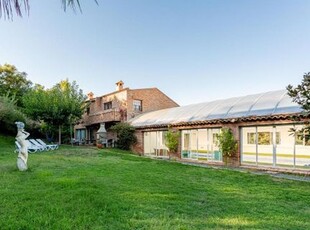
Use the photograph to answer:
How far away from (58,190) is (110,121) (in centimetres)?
2396

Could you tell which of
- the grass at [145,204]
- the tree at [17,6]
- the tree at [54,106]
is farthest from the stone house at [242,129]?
the tree at [17,6]

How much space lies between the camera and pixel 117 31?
60.8 feet

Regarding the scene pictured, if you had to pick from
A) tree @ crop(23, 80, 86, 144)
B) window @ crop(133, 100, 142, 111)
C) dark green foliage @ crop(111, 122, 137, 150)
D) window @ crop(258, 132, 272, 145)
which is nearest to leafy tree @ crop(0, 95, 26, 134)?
tree @ crop(23, 80, 86, 144)

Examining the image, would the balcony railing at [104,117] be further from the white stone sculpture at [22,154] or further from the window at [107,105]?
the white stone sculpture at [22,154]

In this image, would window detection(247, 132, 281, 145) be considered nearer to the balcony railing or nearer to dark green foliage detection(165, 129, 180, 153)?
dark green foliage detection(165, 129, 180, 153)

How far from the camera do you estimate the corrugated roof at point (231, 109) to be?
16062 mm

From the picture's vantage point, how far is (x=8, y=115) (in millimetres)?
27453

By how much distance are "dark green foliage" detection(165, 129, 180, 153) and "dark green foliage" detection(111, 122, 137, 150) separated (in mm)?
5760

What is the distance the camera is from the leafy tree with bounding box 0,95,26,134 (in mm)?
26503

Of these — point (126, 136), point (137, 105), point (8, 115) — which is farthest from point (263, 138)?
point (8, 115)

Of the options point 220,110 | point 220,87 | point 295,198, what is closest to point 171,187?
point 295,198

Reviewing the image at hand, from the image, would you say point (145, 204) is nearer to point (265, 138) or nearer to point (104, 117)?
point (265, 138)

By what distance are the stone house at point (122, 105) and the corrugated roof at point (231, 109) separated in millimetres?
3873

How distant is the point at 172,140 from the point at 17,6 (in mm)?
20116
